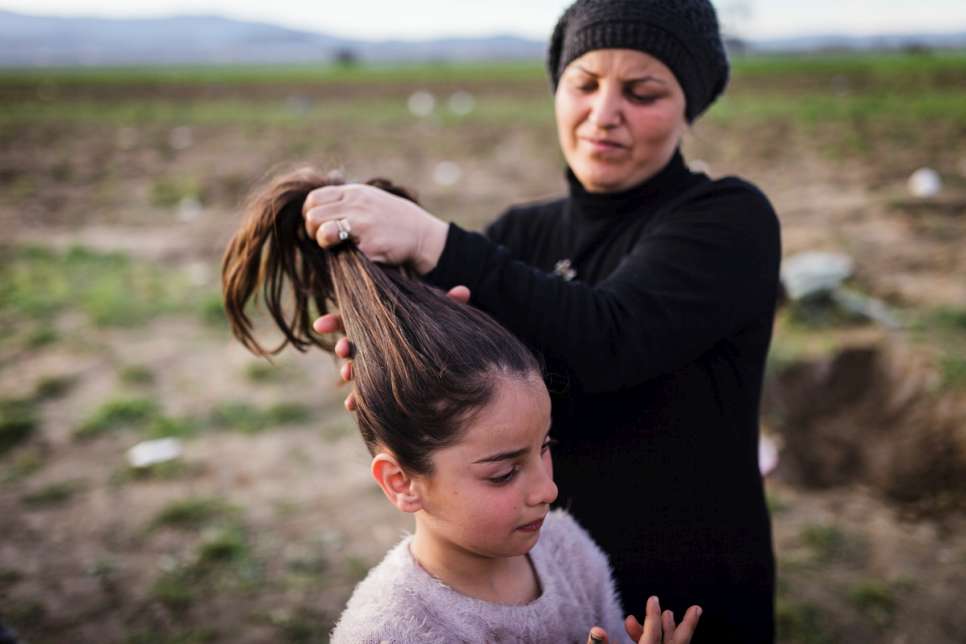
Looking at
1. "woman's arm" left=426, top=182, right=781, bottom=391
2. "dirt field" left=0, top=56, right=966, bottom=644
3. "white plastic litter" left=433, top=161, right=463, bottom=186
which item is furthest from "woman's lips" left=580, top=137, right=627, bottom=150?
"white plastic litter" left=433, top=161, right=463, bottom=186

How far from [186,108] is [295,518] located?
19451 millimetres

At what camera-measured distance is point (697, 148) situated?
491 inches

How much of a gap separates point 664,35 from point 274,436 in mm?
3759

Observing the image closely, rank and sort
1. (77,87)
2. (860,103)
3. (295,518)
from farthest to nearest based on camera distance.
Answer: (77,87) < (860,103) < (295,518)

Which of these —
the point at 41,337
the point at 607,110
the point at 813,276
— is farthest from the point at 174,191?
the point at 607,110

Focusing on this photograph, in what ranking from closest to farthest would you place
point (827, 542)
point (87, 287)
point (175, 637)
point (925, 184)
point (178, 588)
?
point (175, 637), point (178, 588), point (827, 542), point (87, 287), point (925, 184)

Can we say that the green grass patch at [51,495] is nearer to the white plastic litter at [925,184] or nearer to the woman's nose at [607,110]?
the woman's nose at [607,110]

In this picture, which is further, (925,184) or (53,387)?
(925,184)

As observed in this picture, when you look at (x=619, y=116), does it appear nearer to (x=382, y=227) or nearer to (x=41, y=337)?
(x=382, y=227)

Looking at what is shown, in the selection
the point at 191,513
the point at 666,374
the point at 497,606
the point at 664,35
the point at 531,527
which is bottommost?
the point at 191,513

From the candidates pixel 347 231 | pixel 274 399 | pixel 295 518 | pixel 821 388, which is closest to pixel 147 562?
pixel 295 518

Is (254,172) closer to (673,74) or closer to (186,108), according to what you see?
(186,108)

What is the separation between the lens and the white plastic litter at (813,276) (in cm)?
558

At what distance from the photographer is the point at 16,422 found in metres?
4.81
